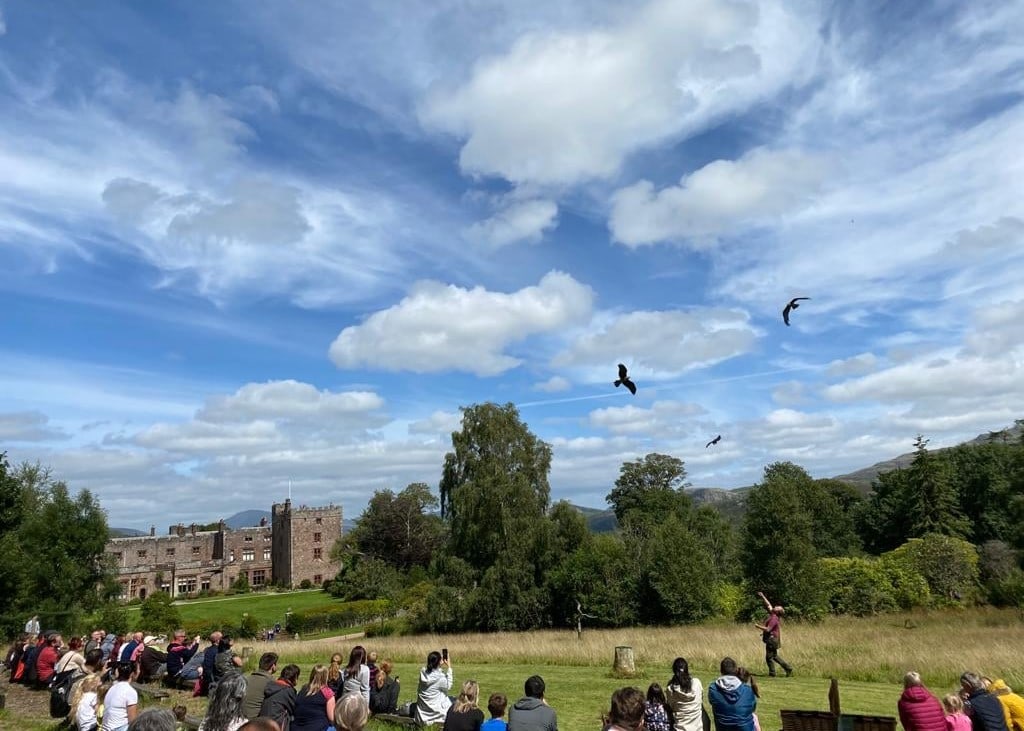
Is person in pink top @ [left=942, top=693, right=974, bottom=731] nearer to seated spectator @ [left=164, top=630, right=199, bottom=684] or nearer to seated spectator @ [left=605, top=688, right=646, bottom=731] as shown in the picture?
seated spectator @ [left=605, top=688, right=646, bottom=731]

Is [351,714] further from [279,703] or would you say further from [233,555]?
[233,555]

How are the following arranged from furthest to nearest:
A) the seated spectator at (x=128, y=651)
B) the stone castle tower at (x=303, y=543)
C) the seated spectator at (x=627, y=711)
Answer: the stone castle tower at (x=303, y=543) → the seated spectator at (x=128, y=651) → the seated spectator at (x=627, y=711)

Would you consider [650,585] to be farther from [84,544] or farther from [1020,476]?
[84,544]

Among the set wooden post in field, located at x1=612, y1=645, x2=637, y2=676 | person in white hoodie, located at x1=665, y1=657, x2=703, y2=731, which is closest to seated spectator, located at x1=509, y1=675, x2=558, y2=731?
person in white hoodie, located at x1=665, y1=657, x2=703, y2=731

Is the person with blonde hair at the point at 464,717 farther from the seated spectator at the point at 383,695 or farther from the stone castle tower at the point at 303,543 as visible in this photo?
the stone castle tower at the point at 303,543

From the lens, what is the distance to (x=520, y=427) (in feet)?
133

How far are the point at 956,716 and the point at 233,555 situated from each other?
90405 mm

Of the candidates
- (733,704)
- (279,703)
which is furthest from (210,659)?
(733,704)

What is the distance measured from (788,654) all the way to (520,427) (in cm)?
2368

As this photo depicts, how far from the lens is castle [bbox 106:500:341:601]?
76.9 m

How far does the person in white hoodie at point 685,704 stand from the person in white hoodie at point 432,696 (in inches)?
138

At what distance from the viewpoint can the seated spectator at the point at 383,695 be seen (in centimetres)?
1067

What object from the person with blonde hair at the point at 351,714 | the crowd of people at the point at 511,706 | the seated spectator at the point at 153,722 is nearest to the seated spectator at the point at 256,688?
the crowd of people at the point at 511,706

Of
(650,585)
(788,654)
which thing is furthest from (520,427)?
(788,654)
